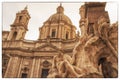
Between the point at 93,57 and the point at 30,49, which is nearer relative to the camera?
the point at 93,57

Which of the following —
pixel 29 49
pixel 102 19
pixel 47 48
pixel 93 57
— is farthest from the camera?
pixel 29 49

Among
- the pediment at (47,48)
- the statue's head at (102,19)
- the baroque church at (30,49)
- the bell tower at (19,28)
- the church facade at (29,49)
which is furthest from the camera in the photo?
the bell tower at (19,28)

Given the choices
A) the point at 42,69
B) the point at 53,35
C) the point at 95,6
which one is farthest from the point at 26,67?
the point at 95,6

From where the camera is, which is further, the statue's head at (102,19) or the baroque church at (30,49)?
the baroque church at (30,49)

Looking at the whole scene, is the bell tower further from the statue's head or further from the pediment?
the statue's head

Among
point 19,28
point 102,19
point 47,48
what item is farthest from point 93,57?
point 19,28

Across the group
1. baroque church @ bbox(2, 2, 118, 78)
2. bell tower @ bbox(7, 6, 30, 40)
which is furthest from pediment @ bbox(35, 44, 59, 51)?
bell tower @ bbox(7, 6, 30, 40)

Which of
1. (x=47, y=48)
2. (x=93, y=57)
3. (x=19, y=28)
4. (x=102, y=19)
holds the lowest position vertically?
(x=93, y=57)

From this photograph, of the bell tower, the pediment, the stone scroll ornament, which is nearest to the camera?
the stone scroll ornament

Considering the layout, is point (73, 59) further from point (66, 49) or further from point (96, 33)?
point (66, 49)

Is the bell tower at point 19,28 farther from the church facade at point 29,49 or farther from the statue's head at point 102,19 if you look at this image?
the statue's head at point 102,19

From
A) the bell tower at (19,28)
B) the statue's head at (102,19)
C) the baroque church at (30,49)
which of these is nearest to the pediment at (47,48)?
the baroque church at (30,49)

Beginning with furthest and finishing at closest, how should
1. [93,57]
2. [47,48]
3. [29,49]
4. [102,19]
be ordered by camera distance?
1. [29,49]
2. [47,48]
3. [102,19]
4. [93,57]

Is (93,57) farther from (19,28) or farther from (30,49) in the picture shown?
(19,28)
